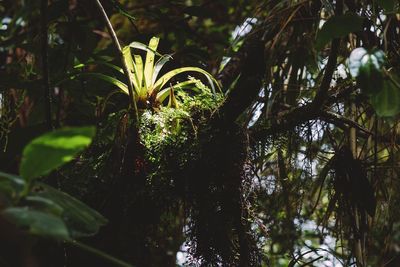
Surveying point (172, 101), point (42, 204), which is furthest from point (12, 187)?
point (172, 101)

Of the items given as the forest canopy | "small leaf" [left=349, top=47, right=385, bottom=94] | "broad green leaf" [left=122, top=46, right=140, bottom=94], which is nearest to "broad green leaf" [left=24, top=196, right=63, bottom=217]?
the forest canopy

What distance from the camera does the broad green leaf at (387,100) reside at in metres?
0.78

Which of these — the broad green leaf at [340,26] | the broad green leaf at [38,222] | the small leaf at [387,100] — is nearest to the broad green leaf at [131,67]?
the broad green leaf at [340,26]

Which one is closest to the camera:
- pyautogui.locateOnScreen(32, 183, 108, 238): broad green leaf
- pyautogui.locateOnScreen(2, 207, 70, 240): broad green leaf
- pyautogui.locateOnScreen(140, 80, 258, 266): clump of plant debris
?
pyautogui.locateOnScreen(2, 207, 70, 240): broad green leaf

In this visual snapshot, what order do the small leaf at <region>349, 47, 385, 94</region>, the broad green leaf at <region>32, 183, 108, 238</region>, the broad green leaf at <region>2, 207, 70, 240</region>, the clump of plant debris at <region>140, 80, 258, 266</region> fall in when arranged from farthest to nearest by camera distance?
the clump of plant debris at <region>140, 80, 258, 266</region> < the small leaf at <region>349, 47, 385, 94</region> < the broad green leaf at <region>32, 183, 108, 238</region> < the broad green leaf at <region>2, 207, 70, 240</region>

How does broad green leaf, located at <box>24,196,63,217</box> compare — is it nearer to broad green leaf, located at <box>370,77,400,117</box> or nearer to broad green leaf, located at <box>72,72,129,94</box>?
broad green leaf, located at <box>370,77,400,117</box>

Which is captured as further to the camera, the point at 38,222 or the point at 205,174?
the point at 205,174

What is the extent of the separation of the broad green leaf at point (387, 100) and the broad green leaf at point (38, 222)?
500 millimetres

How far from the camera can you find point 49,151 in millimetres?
527

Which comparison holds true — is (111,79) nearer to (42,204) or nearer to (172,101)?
(172,101)

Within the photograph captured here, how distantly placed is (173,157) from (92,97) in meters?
0.64

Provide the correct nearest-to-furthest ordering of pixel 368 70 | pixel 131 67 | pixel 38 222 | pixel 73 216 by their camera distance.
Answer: pixel 38 222 < pixel 73 216 < pixel 368 70 < pixel 131 67

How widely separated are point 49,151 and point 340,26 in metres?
0.55

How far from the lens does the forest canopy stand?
0.79 metres
